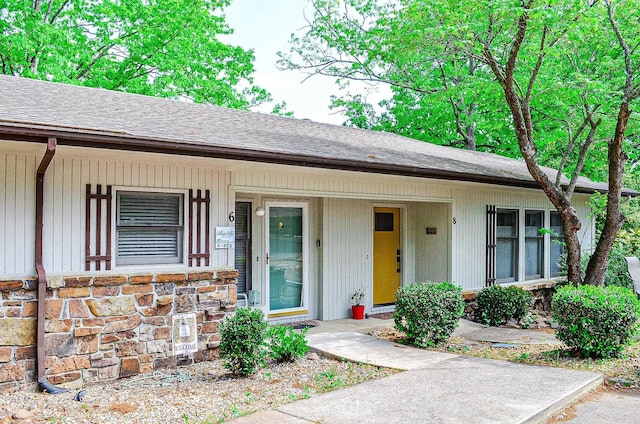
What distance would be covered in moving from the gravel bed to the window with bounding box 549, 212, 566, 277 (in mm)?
7406

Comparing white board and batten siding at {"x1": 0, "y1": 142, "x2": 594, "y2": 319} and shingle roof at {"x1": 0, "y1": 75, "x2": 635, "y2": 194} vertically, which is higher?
shingle roof at {"x1": 0, "y1": 75, "x2": 635, "y2": 194}

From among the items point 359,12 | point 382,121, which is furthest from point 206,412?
point 382,121

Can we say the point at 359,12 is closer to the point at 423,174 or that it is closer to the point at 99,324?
the point at 423,174

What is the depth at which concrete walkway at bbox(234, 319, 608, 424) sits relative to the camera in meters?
4.11

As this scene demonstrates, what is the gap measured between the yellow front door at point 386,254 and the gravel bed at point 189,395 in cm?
387

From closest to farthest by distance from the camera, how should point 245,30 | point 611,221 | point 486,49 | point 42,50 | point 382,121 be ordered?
1. point 486,49
2. point 611,221
3. point 42,50
4. point 245,30
5. point 382,121

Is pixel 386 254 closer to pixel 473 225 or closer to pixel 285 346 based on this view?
pixel 473 225

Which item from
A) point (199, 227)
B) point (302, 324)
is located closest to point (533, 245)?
point (302, 324)

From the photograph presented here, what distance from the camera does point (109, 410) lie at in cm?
443

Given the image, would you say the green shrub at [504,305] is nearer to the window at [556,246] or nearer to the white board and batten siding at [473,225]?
the white board and batten siding at [473,225]

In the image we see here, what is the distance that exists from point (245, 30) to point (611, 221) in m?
14.6


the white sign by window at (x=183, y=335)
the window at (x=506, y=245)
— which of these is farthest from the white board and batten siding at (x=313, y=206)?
the white sign by window at (x=183, y=335)

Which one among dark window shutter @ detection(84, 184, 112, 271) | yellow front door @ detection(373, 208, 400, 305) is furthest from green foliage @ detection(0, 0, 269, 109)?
dark window shutter @ detection(84, 184, 112, 271)

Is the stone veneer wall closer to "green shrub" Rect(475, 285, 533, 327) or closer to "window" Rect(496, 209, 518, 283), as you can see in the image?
"green shrub" Rect(475, 285, 533, 327)
